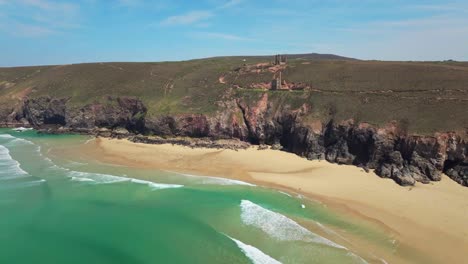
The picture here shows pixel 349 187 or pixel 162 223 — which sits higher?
pixel 349 187

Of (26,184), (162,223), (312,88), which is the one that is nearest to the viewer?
(162,223)

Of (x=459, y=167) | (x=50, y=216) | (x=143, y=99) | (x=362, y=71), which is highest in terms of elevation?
(x=362, y=71)

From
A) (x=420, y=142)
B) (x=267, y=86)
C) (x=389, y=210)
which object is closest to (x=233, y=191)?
Answer: (x=389, y=210)

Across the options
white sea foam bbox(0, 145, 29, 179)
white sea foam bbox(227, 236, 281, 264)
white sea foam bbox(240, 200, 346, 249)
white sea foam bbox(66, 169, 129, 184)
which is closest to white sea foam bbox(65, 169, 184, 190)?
white sea foam bbox(66, 169, 129, 184)

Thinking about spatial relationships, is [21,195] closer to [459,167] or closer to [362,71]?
[459,167]

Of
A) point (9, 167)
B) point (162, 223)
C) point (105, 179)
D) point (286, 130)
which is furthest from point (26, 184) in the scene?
point (286, 130)

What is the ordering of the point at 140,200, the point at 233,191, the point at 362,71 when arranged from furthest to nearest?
the point at 362,71
the point at 233,191
the point at 140,200

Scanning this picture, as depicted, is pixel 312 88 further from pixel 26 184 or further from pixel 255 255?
pixel 26 184
